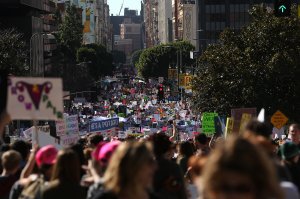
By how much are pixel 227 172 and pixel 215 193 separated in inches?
5.4

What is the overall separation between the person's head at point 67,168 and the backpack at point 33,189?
10.6 inches

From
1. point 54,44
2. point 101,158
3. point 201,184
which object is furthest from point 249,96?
point 54,44

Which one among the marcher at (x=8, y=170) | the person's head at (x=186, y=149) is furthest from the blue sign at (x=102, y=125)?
the marcher at (x=8, y=170)

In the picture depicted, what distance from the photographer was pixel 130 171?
4.96 metres

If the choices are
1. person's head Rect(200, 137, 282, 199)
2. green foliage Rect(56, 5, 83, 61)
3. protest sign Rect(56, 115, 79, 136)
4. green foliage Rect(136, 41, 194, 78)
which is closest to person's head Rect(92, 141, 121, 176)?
person's head Rect(200, 137, 282, 199)

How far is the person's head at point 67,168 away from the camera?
628 cm

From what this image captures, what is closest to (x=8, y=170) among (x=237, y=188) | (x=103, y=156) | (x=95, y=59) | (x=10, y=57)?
(x=103, y=156)

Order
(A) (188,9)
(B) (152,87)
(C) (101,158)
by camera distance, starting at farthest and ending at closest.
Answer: (A) (188,9)
(B) (152,87)
(C) (101,158)

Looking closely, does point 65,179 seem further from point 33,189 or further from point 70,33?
→ point 70,33

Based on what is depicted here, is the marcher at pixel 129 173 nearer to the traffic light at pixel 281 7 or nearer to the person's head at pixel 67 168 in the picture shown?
the person's head at pixel 67 168

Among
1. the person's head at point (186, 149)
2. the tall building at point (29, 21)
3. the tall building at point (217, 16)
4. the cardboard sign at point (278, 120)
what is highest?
the tall building at point (217, 16)

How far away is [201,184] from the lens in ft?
13.2

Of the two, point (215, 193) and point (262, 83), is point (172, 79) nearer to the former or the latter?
point (262, 83)

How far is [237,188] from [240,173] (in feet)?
0.23
